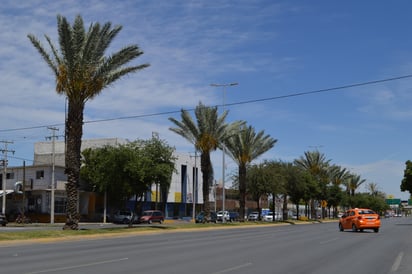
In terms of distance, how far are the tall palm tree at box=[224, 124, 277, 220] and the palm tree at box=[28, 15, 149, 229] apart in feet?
84.5

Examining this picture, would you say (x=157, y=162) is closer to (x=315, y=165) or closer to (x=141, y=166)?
(x=141, y=166)

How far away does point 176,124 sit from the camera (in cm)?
4956

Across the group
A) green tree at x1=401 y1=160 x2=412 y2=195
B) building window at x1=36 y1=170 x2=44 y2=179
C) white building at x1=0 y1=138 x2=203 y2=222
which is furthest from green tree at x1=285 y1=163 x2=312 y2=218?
building window at x1=36 y1=170 x2=44 y2=179

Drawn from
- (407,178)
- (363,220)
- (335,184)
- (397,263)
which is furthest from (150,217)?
(335,184)

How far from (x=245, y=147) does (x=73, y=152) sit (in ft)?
90.6

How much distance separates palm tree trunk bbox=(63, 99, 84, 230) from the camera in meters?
32.4

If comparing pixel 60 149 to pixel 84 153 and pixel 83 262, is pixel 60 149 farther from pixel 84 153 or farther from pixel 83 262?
pixel 83 262

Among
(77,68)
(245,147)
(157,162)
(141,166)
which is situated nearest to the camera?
(77,68)

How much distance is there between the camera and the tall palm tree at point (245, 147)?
57344 mm

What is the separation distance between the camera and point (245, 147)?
188ft

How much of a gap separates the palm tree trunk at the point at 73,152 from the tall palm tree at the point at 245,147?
85.7 feet

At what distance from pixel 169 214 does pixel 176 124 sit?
32.7 metres

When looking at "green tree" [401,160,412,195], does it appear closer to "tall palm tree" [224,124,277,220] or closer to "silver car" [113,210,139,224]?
"tall palm tree" [224,124,277,220]

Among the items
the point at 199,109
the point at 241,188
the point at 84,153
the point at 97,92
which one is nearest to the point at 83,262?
the point at 97,92
